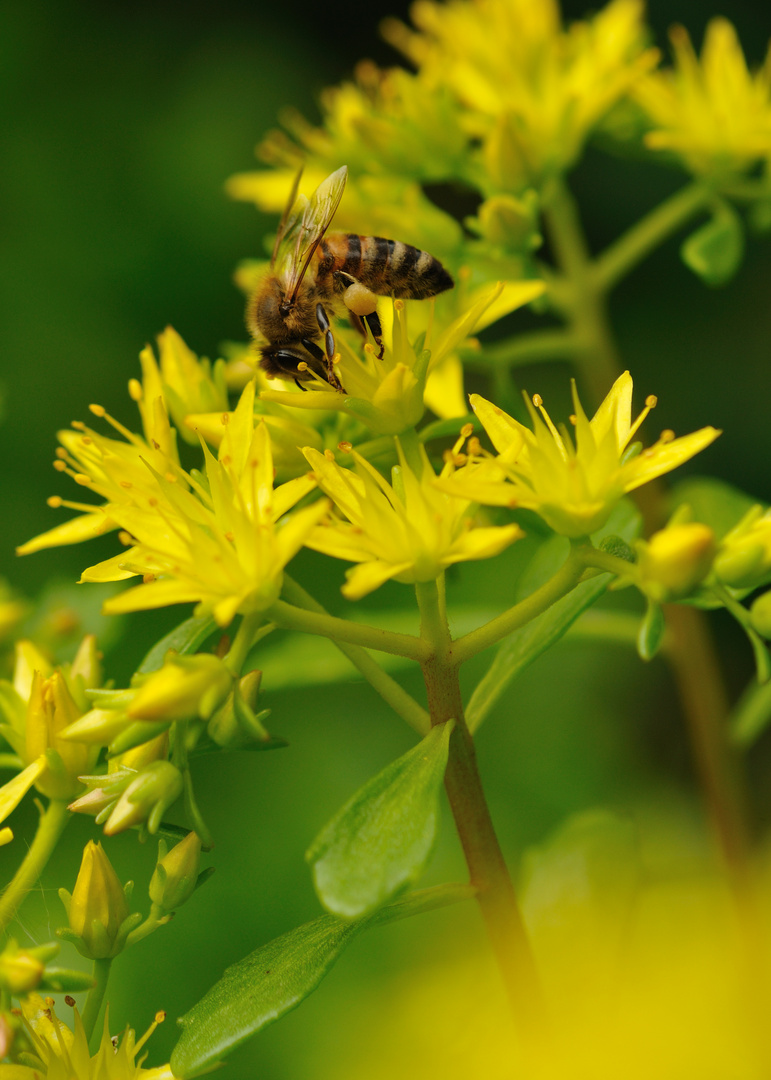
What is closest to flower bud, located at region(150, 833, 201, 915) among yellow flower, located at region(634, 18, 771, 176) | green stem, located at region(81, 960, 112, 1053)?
green stem, located at region(81, 960, 112, 1053)

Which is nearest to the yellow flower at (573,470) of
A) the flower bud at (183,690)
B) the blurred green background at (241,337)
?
the flower bud at (183,690)

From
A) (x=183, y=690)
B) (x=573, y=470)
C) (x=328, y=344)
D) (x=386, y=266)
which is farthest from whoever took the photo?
(x=386, y=266)

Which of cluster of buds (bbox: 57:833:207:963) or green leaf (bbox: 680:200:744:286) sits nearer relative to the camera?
cluster of buds (bbox: 57:833:207:963)

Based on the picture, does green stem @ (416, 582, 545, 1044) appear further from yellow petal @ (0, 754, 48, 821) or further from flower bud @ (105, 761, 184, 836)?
yellow petal @ (0, 754, 48, 821)

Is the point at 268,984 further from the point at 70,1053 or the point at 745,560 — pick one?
the point at 745,560

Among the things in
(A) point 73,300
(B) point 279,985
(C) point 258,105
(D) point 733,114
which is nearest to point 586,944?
(B) point 279,985

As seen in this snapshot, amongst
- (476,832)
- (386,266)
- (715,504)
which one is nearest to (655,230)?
(715,504)
